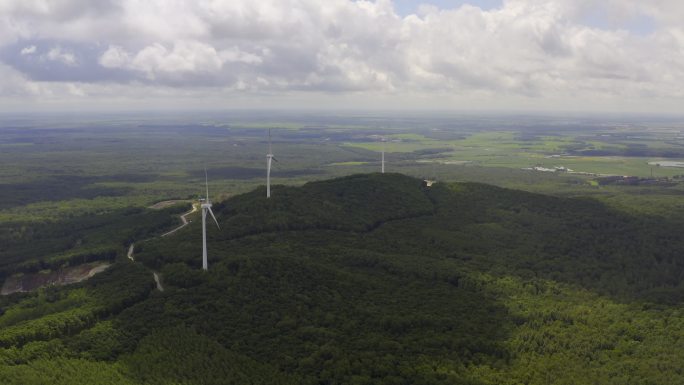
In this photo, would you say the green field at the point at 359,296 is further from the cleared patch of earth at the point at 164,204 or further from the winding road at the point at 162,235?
the cleared patch of earth at the point at 164,204

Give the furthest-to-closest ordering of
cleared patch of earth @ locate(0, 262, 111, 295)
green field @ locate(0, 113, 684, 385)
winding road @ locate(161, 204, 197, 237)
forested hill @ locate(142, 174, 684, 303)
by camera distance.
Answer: winding road @ locate(161, 204, 197, 237) < cleared patch of earth @ locate(0, 262, 111, 295) < forested hill @ locate(142, 174, 684, 303) < green field @ locate(0, 113, 684, 385)

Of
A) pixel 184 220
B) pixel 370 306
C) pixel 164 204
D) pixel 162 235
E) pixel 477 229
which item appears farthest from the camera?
pixel 164 204

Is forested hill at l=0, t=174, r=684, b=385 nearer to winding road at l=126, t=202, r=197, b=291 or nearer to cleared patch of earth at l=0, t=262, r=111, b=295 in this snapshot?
winding road at l=126, t=202, r=197, b=291

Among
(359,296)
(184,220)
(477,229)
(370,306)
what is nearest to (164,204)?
(184,220)

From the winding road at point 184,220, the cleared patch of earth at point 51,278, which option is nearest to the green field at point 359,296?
the cleared patch of earth at point 51,278

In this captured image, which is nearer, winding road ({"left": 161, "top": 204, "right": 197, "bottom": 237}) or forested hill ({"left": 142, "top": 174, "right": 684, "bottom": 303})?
forested hill ({"left": 142, "top": 174, "right": 684, "bottom": 303})

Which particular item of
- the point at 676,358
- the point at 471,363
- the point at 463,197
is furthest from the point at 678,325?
the point at 463,197

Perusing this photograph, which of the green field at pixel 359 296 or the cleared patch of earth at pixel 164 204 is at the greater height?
the cleared patch of earth at pixel 164 204

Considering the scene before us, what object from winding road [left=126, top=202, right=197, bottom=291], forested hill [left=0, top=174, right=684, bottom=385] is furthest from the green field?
winding road [left=126, top=202, right=197, bottom=291]

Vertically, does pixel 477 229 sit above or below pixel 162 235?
above

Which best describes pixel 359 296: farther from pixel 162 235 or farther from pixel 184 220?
pixel 184 220
